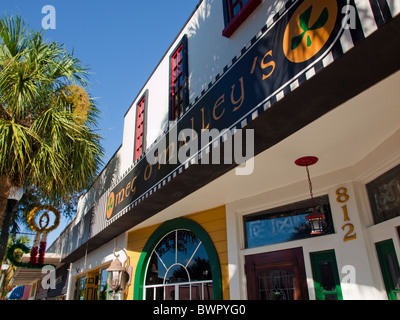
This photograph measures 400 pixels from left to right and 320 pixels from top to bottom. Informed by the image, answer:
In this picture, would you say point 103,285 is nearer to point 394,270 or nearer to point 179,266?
point 179,266

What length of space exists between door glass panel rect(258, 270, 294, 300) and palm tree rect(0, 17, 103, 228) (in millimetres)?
4068

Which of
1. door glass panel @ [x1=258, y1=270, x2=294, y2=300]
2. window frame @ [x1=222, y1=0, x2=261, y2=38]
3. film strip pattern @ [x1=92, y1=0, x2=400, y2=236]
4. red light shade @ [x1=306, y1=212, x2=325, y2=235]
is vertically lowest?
door glass panel @ [x1=258, y1=270, x2=294, y2=300]

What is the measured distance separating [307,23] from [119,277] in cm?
666

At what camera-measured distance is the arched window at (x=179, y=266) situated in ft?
18.1

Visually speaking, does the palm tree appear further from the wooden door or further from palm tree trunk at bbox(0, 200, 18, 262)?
the wooden door

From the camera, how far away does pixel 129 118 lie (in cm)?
812

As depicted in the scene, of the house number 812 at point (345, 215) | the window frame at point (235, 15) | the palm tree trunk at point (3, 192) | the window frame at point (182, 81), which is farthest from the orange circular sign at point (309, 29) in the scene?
the palm tree trunk at point (3, 192)

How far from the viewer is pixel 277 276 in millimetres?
4422

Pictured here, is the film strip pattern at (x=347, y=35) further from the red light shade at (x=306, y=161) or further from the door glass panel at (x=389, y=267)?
the door glass panel at (x=389, y=267)

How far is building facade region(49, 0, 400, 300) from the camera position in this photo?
7.63 ft

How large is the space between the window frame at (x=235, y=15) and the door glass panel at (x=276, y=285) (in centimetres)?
342

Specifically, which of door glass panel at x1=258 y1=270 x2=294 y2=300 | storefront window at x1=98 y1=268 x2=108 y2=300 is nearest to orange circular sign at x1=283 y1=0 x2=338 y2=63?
door glass panel at x1=258 y1=270 x2=294 y2=300

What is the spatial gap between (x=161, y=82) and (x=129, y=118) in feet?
7.36
